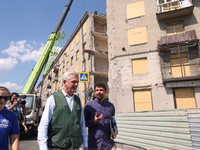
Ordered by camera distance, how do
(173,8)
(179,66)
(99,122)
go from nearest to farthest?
(99,122) < (179,66) < (173,8)

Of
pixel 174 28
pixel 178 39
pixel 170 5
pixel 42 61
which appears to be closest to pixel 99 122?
pixel 178 39

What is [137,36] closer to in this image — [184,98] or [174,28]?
[174,28]

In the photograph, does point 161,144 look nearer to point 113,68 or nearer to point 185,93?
point 185,93

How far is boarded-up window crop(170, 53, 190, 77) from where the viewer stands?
12.0 m

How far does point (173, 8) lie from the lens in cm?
1337

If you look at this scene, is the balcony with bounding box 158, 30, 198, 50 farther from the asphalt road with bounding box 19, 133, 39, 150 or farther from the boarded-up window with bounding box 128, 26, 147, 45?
the asphalt road with bounding box 19, 133, 39, 150

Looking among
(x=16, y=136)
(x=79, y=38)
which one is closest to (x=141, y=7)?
(x=79, y=38)

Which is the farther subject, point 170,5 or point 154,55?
point 170,5

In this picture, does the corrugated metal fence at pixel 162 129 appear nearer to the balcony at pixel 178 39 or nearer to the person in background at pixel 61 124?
the person in background at pixel 61 124

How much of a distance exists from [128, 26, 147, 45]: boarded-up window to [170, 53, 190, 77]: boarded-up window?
10.2ft

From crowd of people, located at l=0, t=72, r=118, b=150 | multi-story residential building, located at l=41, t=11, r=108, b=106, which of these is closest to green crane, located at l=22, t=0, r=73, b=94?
multi-story residential building, located at l=41, t=11, r=108, b=106

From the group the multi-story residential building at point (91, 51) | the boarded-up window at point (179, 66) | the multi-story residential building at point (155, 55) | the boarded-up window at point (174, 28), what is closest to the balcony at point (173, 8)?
the multi-story residential building at point (155, 55)

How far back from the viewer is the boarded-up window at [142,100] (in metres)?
12.4

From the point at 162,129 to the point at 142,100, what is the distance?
317 inches
